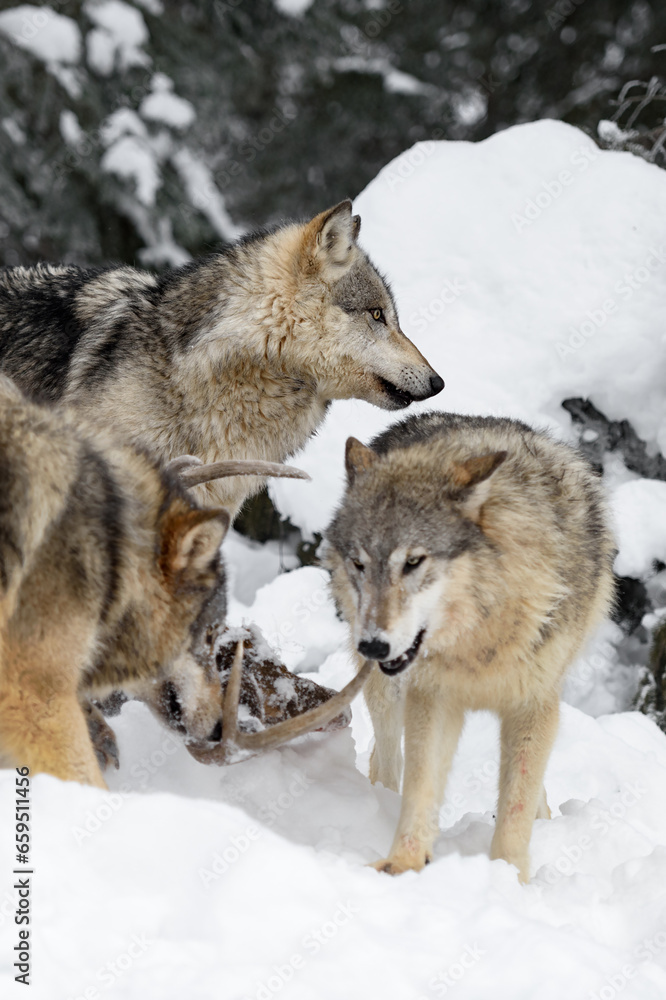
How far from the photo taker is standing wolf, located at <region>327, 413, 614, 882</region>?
3.15 metres

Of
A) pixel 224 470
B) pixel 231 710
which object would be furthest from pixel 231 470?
pixel 231 710

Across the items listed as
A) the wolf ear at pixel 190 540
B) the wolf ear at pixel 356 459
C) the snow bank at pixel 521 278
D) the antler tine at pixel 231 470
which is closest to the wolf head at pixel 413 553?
the wolf ear at pixel 356 459

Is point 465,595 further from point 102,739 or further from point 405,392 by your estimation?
point 405,392

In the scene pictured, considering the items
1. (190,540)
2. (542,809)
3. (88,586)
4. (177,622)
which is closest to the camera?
(88,586)

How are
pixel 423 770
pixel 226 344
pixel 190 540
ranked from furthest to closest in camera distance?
1. pixel 226 344
2. pixel 423 770
3. pixel 190 540

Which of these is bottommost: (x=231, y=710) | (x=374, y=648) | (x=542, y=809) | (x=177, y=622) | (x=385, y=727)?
(x=542, y=809)

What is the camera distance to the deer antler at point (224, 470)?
3.27m

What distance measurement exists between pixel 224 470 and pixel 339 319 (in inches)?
72.6

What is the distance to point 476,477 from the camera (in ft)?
10.5

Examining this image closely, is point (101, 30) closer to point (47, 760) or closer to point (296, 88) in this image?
point (296, 88)

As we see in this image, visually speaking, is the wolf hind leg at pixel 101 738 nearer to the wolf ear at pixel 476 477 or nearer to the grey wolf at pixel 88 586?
the grey wolf at pixel 88 586

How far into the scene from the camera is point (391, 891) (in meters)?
2.31

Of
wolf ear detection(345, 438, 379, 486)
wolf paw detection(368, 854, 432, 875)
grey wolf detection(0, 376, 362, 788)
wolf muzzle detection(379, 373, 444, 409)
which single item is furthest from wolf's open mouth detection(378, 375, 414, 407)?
wolf paw detection(368, 854, 432, 875)

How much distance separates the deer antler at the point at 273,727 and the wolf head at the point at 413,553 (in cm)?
18
